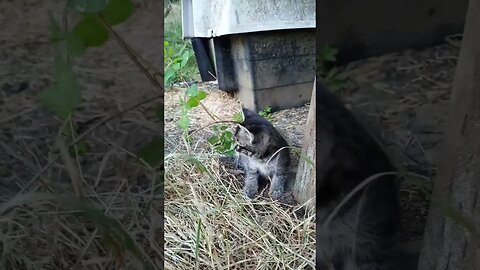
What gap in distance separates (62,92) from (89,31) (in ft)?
0.28

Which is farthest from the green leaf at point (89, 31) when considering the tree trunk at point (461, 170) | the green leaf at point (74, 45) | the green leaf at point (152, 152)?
the tree trunk at point (461, 170)

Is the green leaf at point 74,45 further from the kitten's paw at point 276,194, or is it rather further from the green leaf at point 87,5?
the kitten's paw at point 276,194

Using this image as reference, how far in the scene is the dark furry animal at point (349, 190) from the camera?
2.57 ft

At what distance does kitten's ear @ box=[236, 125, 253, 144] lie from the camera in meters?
1.78

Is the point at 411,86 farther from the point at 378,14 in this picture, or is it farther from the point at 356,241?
the point at 356,241

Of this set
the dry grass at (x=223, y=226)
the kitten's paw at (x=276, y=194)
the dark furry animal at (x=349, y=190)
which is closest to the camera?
the dark furry animal at (x=349, y=190)

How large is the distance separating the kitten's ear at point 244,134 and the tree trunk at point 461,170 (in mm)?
1037

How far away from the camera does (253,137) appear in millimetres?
1771

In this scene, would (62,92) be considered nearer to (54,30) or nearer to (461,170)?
(54,30)

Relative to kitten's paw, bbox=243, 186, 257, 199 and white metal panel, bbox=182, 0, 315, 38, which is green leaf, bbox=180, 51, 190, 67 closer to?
white metal panel, bbox=182, 0, 315, 38

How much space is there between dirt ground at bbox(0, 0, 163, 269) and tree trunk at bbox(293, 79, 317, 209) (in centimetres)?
86

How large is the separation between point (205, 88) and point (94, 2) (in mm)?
1866

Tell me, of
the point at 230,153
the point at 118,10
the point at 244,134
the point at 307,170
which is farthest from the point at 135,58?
the point at 230,153

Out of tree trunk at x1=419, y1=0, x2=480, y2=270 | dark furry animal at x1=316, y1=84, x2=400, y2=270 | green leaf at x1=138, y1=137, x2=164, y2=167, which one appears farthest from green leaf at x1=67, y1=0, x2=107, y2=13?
tree trunk at x1=419, y1=0, x2=480, y2=270
